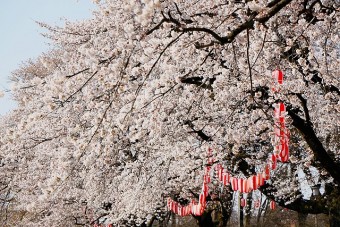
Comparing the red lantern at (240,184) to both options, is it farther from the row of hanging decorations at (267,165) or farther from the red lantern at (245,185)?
the red lantern at (245,185)

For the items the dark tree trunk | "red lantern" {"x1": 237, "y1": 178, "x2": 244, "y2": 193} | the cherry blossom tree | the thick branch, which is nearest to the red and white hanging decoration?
the cherry blossom tree

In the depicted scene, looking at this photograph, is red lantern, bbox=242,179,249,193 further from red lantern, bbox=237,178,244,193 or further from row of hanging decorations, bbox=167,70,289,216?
red lantern, bbox=237,178,244,193

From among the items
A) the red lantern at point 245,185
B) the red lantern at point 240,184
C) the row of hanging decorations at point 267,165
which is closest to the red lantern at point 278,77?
the row of hanging decorations at point 267,165

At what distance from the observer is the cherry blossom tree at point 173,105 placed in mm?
4066

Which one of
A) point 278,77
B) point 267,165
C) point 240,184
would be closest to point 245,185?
point 240,184

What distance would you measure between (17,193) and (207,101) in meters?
8.04

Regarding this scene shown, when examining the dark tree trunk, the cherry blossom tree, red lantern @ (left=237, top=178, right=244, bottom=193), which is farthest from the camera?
the dark tree trunk

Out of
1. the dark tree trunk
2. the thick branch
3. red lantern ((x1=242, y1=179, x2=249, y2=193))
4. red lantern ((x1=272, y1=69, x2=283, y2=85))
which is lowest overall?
the dark tree trunk

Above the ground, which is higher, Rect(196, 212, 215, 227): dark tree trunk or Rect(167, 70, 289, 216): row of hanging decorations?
Rect(167, 70, 289, 216): row of hanging decorations

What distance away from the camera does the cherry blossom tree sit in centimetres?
407

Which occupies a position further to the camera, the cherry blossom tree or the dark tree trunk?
the dark tree trunk

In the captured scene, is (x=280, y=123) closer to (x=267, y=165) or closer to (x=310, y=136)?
(x=310, y=136)

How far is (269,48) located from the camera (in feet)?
20.7

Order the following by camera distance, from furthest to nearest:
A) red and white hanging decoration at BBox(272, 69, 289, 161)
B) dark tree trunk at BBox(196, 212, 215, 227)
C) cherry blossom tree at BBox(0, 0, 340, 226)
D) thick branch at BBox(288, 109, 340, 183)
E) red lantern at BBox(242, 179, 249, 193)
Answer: dark tree trunk at BBox(196, 212, 215, 227), red lantern at BBox(242, 179, 249, 193), thick branch at BBox(288, 109, 340, 183), red and white hanging decoration at BBox(272, 69, 289, 161), cherry blossom tree at BBox(0, 0, 340, 226)
